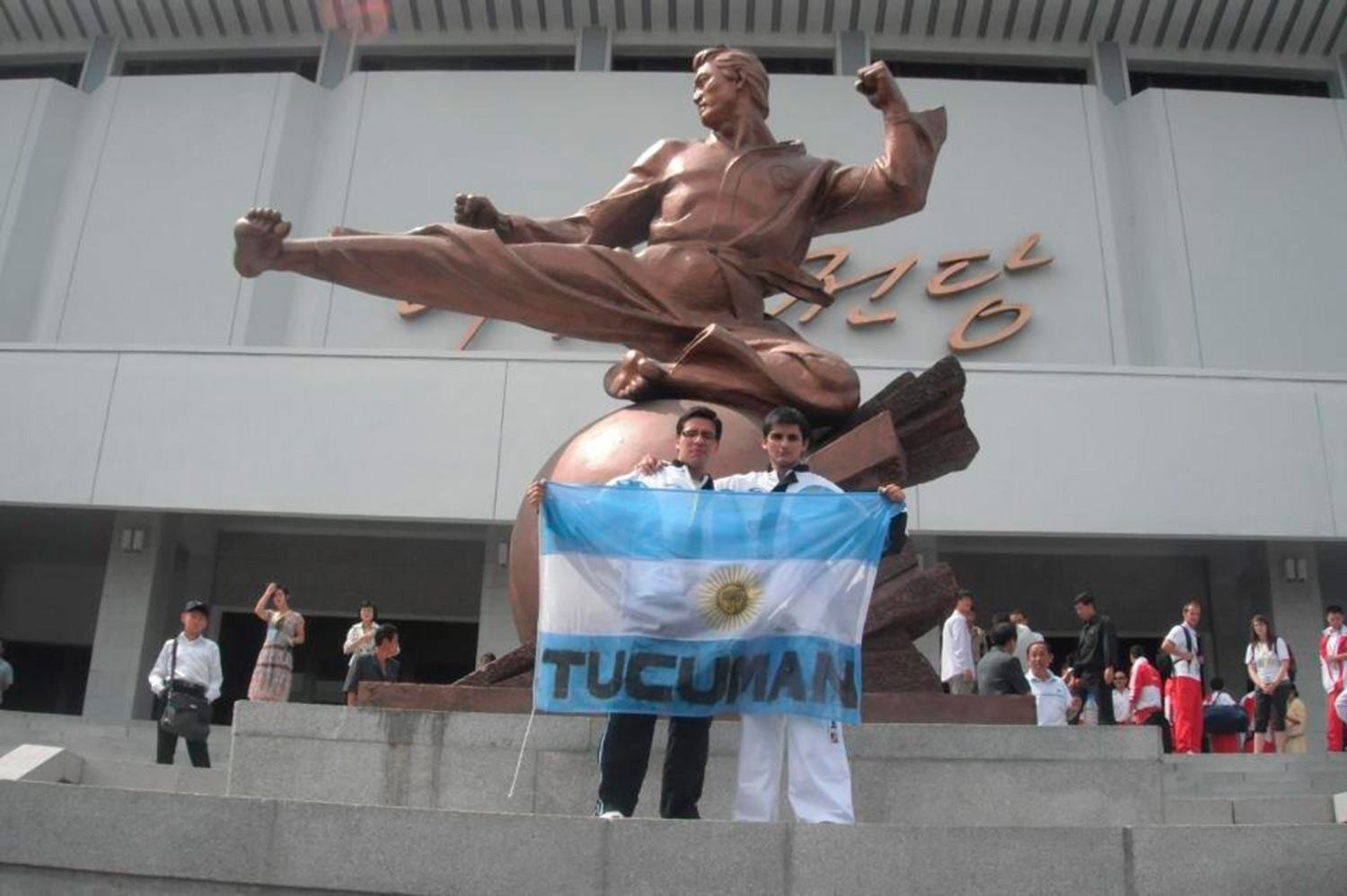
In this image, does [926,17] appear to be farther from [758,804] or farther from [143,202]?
[758,804]

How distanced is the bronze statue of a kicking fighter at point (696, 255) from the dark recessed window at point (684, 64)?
56.5 ft

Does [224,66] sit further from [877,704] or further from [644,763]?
[644,763]

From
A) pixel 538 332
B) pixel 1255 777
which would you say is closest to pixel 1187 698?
pixel 1255 777

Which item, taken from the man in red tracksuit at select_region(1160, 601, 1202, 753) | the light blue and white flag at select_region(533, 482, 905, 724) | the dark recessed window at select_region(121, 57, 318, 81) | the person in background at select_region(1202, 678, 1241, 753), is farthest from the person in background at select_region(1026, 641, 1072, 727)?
the dark recessed window at select_region(121, 57, 318, 81)

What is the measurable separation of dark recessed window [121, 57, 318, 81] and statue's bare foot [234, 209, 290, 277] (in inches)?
765

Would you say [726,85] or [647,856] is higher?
[726,85]

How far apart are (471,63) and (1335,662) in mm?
18479

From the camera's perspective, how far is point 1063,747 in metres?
4.70

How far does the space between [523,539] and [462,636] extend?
15.1 m

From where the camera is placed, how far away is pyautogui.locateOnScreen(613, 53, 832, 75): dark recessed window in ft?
76.1

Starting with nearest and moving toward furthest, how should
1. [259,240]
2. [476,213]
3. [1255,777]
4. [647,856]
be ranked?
[647,856] < [259,240] < [476,213] < [1255,777]

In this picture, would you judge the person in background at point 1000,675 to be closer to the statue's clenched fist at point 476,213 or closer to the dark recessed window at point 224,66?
the statue's clenched fist at point 476,213

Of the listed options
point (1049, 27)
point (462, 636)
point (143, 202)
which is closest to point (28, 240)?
point (143, 202)

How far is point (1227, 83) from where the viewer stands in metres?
23.6
